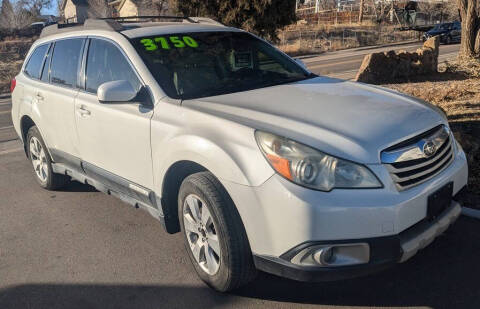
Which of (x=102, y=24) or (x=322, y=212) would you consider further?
(x=102, y=24)

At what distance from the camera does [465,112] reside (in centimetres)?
708

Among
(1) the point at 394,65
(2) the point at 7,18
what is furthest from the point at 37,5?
(1) the point at 394,65

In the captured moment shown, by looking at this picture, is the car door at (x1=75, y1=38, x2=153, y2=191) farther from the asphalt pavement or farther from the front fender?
the asphalt pavement

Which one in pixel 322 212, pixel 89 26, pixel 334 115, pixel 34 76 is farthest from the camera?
pixel 34 76

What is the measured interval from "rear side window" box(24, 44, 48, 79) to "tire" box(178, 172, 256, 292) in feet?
10.3

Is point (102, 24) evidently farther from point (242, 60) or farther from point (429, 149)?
point (429, 149)

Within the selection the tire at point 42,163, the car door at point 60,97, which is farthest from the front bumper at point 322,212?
the tire at point 42,163

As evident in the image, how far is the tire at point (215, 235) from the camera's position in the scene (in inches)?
118

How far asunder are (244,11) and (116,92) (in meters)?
7.01

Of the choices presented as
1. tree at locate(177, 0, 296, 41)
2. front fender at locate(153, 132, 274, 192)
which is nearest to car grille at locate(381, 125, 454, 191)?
front fender at locate(153, 132, 274, 192)

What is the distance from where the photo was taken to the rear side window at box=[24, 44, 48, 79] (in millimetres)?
5587

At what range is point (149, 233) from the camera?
444 centimetres

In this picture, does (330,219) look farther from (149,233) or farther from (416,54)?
(416,54)

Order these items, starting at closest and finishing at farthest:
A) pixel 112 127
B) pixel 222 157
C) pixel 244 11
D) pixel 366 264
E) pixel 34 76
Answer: pixel 366 264 < pixel 222 157 < pixel 112 127 < pixel 34 76 < pixel 244 11
